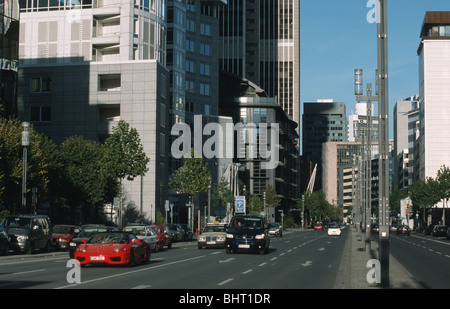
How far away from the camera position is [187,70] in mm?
111812

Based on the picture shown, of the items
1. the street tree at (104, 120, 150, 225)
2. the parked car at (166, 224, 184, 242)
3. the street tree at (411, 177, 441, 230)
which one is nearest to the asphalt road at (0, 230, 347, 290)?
the street tree at (104, 120, 150, 225)

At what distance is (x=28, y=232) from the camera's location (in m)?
33.9

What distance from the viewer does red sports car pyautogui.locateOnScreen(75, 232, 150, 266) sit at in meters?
24.1

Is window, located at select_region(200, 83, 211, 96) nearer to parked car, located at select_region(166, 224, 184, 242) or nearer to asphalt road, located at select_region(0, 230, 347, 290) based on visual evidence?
parked car, located at select_region(166, 224, 184, 242)

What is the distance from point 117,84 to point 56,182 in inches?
1036

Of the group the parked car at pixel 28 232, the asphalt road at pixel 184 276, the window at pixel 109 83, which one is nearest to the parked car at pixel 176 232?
the parked car at pixel 28 232

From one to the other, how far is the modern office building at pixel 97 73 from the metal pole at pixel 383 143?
59180mm

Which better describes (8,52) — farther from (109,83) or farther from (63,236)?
(63,236)

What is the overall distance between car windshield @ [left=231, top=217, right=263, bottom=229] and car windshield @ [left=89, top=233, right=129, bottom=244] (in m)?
10.5

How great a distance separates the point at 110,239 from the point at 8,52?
43.8 m

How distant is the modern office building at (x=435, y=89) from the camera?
139 meters

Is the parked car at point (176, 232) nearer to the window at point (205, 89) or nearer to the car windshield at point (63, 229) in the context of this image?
the car windshield at point (63, 229)

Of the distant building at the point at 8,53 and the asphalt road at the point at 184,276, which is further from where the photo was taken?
the distant building at the point at 8,53

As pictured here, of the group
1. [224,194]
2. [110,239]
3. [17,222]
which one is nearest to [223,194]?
[224,194]
